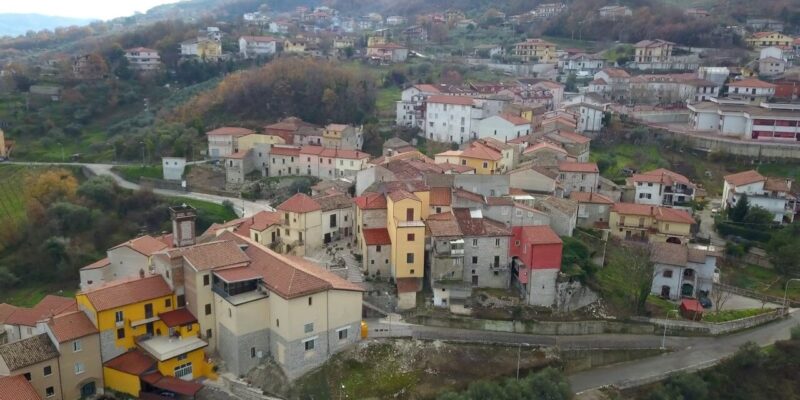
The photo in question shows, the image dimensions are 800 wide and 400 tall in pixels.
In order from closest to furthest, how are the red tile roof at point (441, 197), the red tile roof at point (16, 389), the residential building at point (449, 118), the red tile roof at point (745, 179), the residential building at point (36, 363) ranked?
the red tile roof at point (16, 389) → the residential building at point (36, 363) → the red tile roof at point (441, 197) → the red tile roof at point (745, 179) → the residential building at point (449, 118)

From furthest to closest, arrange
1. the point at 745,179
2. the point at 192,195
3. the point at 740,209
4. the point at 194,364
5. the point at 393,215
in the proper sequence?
the point at 192,195, the point at 745,179, the point at 740,209, the point at 393,215, the point at 194,364

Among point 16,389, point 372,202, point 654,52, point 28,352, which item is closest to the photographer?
point 16,389

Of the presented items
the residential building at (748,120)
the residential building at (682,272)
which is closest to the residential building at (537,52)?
the residential building at (748,120)

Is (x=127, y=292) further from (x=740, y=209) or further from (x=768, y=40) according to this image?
(x=768, y=40)

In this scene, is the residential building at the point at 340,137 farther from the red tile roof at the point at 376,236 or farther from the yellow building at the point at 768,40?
the yellow building at the point at 768,40

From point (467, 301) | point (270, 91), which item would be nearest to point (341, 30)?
point (270, 91)

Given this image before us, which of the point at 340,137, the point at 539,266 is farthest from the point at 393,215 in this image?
the point at 340,137
